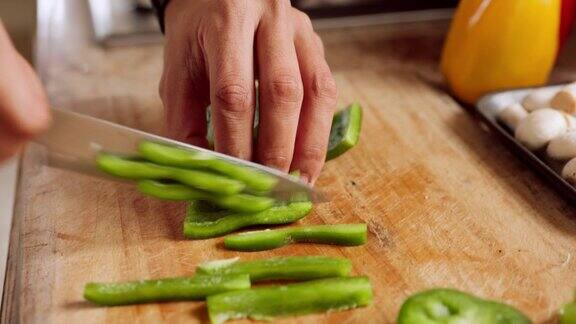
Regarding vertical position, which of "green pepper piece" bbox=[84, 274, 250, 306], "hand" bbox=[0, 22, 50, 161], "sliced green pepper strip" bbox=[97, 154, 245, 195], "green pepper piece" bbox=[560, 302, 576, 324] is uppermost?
"hand" bbox=[0, 22, 50, 161]

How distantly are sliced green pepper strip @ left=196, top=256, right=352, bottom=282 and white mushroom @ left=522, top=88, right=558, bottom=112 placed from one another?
0.82 metres

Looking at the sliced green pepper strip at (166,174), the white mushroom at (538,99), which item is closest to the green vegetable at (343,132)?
the sliced green pepper strip at (166,174)

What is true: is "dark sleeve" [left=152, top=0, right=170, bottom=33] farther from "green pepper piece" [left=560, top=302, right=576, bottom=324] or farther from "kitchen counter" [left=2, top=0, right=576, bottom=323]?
"green pepper piece" [left=560, top=302, right=576, bottom=324]

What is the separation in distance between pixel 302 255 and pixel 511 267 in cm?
41

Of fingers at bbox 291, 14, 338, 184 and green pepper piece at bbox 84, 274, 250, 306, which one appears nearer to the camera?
green pepper piece at bbox 84, 274, 250, 306

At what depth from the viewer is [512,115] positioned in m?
1.82

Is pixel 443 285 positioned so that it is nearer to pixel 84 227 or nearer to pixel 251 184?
pixel 251 184

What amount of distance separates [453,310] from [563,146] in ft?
2.19

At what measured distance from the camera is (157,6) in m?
1.86

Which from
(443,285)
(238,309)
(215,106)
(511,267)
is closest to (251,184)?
(215,106)

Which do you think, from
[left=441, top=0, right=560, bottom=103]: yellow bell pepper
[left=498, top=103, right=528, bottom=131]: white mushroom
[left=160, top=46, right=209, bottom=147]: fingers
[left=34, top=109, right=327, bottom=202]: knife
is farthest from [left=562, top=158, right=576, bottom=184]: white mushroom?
[left=160, top=46, right=209, bottom=147]: fingers

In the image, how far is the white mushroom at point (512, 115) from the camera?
181 centimetres

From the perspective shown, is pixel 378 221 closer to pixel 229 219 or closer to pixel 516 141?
pixel 229 219

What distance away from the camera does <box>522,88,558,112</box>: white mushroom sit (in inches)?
72.2
